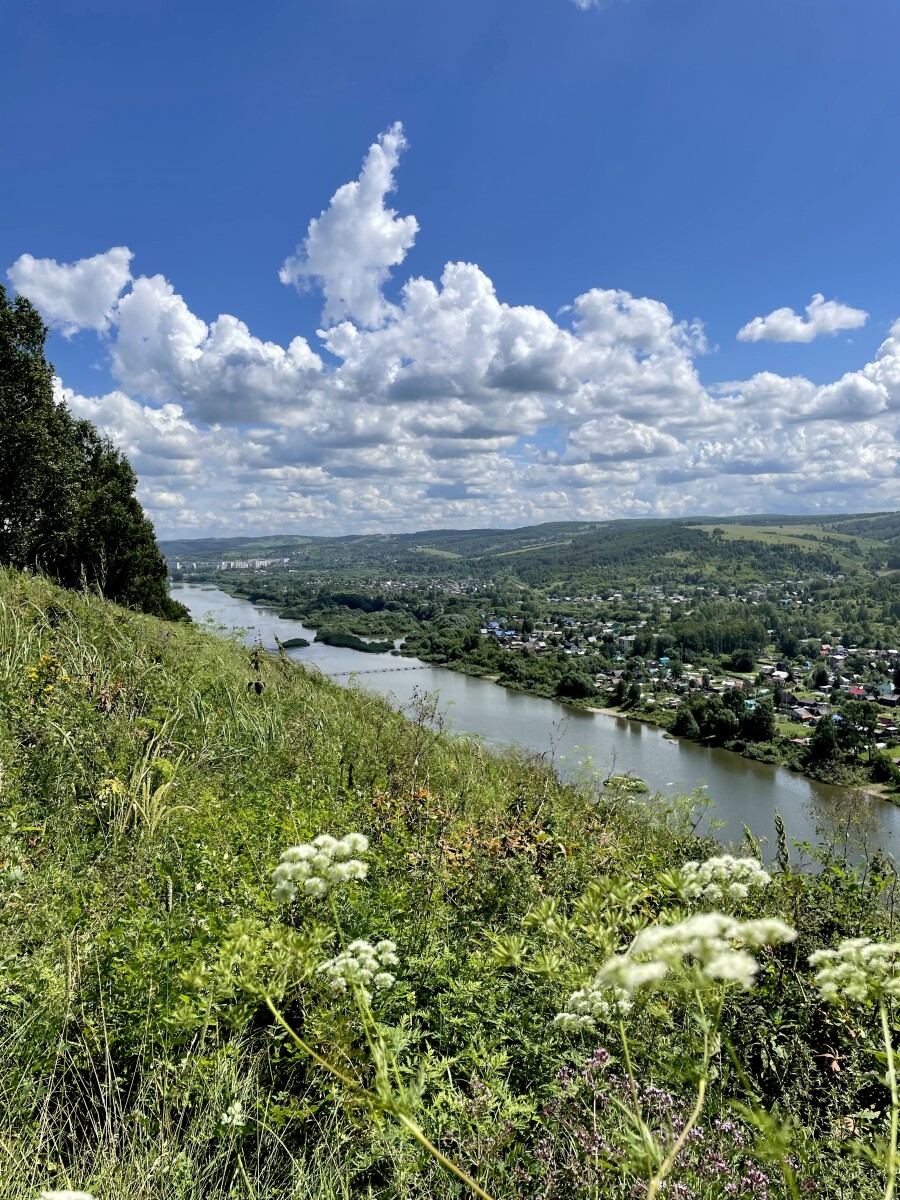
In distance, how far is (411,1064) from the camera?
198cm

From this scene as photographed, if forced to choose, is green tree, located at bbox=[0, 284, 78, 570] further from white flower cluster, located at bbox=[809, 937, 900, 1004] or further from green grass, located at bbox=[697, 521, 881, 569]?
green grass, located at bbox=[697, 521, 881, 569]

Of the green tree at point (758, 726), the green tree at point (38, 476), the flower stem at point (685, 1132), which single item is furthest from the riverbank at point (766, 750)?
the green tree at point (38, 476)

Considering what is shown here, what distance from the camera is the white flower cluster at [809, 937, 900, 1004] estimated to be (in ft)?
3.65

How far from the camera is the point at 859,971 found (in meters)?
1.16

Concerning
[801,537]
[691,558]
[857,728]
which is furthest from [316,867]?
[801,537]

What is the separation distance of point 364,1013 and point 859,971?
95 cm

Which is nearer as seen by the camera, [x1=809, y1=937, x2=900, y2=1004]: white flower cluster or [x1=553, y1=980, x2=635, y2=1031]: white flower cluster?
[x1=809, y1=937, x2=900, y2=1004]: white flower cluster

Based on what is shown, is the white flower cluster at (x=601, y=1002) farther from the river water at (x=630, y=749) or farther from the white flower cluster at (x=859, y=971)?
the river water at (x=630, y=749)

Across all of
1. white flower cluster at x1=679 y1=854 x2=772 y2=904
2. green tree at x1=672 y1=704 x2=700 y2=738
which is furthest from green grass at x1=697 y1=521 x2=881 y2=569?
white flower cluster at x1=679 y1=854 x2=772 y2=904

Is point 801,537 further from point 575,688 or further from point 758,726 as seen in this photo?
point 758,726

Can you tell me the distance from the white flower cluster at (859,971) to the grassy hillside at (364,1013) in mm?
241

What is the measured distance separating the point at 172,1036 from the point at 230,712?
4.05 m

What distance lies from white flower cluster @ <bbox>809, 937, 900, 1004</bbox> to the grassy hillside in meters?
0.24

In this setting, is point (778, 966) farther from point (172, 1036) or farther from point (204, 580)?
point (204, 580)
